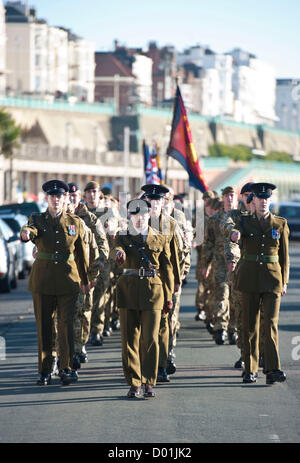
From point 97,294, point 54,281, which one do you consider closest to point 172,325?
point 54,281

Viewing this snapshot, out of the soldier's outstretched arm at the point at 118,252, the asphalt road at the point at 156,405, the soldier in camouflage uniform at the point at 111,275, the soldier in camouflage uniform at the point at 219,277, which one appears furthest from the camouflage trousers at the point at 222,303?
the soldier's outstretched arm at the point at 118,252

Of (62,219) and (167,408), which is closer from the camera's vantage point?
(167,408)

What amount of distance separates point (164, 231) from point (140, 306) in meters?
0.72

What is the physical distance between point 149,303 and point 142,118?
13025 centimetres

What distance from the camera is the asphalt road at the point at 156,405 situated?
8406 mm

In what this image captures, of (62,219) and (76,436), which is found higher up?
(62,219)

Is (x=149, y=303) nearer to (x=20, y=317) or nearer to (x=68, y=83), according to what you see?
(x=20, y=317)

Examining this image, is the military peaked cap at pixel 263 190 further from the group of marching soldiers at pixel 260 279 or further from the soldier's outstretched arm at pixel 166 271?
the soldier's outstretched arm at pixel 166 271

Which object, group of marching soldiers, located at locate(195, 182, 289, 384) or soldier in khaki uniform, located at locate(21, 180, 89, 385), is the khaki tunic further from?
group of marching soldiers, located at locate(195, 182, 289, 384)

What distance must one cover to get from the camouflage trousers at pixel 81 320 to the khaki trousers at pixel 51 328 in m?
1.06

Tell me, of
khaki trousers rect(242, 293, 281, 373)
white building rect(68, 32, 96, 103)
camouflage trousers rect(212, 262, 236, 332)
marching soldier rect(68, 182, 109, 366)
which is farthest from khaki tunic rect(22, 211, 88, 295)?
white building rect(68, 32, 96, 103)

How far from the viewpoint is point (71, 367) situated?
11.0m

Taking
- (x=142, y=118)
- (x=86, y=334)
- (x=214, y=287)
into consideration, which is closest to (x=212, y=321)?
(x=214, y=287)
